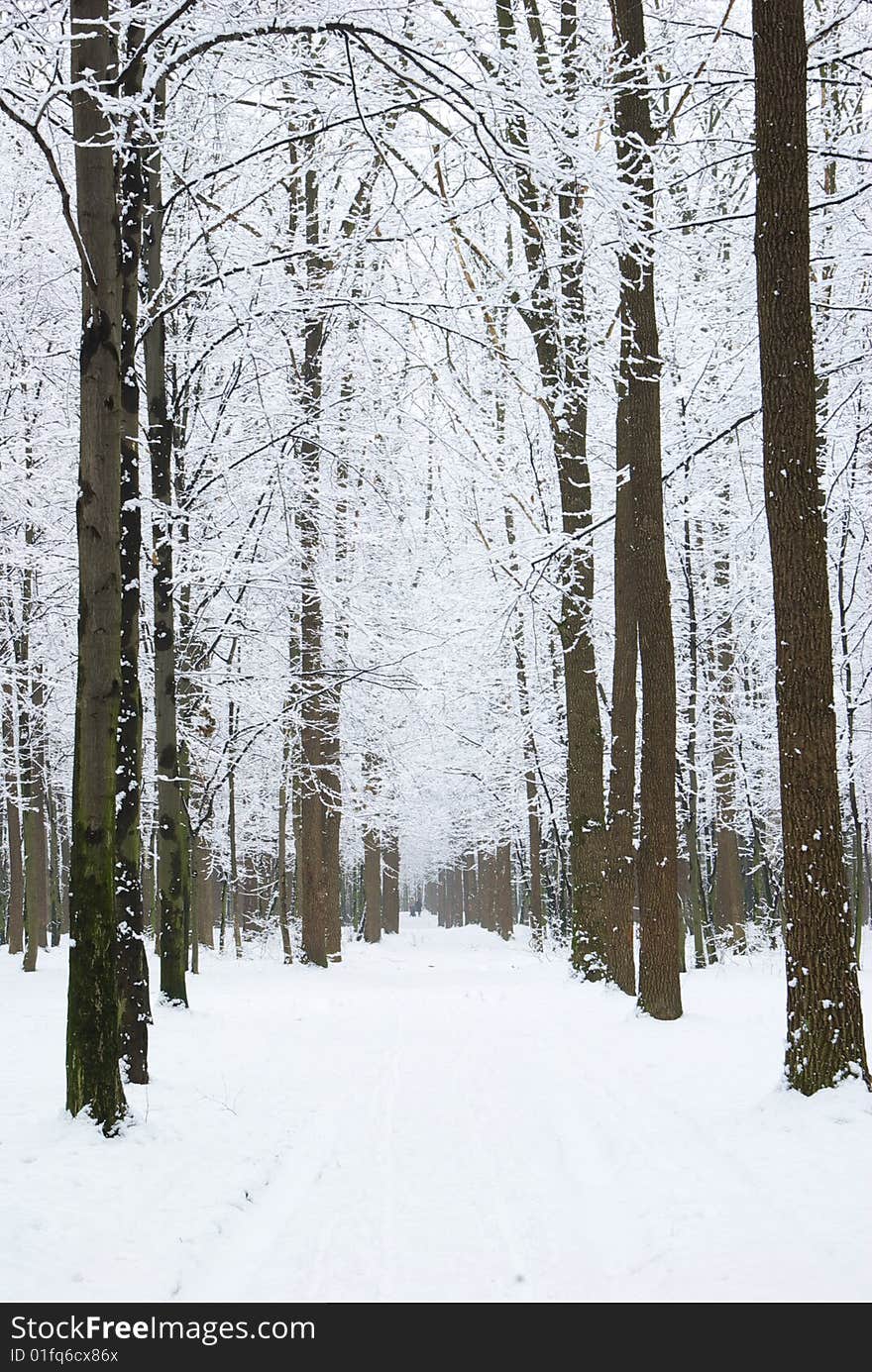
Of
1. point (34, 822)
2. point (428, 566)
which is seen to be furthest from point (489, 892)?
point (34, 822)

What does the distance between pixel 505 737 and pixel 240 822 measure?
1238 cm

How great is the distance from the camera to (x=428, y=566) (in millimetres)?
21625

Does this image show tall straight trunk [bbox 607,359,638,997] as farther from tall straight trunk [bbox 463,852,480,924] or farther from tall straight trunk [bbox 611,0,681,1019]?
tall straight trunk [bbox 463,852,480,924]

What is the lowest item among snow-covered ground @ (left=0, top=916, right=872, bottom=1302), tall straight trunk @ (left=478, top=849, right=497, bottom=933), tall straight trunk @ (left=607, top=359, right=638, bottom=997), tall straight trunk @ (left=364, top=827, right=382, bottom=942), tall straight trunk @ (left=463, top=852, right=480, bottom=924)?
tall straight trunk @ (left=463, top=852, right=480, bottom=924)

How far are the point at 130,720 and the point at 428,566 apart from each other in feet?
46.5

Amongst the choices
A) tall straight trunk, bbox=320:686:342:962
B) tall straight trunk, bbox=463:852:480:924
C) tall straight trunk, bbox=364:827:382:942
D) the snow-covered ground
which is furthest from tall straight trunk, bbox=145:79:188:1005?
tall straight trunk, bbox=463:852:480:924

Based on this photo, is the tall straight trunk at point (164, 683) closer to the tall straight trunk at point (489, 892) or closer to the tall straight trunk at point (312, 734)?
the tall straight trunk at point (312, 734)

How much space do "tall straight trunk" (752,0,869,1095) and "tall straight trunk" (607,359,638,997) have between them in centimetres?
658

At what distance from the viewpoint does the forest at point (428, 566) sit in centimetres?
535

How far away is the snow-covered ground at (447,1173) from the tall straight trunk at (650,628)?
798mm

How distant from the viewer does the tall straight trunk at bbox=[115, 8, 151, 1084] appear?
7.62 meters

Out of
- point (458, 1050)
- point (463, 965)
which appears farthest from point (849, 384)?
point (463, 965)

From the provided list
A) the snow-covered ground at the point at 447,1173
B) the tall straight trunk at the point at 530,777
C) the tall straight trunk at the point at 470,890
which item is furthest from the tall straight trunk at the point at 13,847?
the tall straight trunk at the point at 470,890

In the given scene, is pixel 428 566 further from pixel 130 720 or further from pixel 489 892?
pixel 489 892
